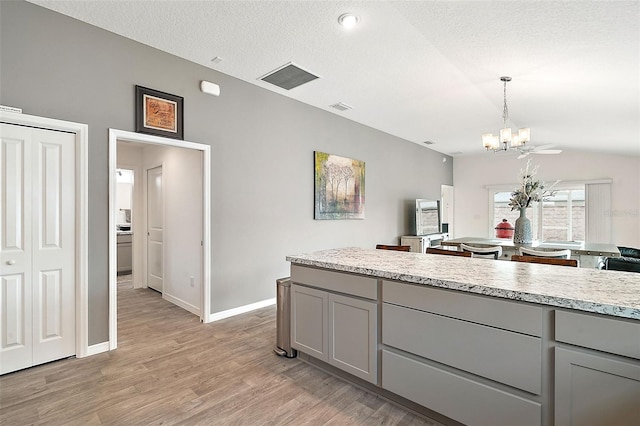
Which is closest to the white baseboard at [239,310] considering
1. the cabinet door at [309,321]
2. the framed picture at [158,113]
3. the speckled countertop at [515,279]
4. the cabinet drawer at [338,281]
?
the cabinet door at [309,321]

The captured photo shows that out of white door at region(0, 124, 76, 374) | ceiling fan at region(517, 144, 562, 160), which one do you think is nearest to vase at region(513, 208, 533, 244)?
ceiling fan at region(517, 144, 562, 160)

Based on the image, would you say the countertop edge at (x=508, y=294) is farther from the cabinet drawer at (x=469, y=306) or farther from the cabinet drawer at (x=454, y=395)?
the cabinet drawer at (x=454, y=395)

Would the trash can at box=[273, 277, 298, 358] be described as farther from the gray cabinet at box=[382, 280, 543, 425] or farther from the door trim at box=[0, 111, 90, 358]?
the door trim at box=[0, 111, 90, 358]

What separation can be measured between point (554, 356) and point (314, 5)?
109 inches

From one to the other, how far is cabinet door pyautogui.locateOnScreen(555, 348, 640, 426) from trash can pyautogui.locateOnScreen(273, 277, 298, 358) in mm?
1921

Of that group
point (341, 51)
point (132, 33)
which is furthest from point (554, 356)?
point (132, 33)

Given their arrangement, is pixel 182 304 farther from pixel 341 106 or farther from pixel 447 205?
pixel 447 205

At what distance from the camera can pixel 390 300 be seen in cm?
204

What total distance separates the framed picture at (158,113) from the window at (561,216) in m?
7.13

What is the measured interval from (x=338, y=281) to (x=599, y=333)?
1.44 metres

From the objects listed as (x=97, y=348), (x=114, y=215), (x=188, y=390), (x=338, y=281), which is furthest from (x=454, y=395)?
(x=114, y=215)

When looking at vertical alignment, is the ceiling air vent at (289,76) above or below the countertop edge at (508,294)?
above

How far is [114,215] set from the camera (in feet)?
9.73

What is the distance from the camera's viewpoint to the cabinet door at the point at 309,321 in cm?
242
